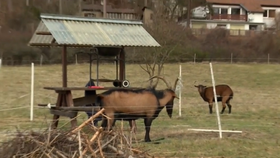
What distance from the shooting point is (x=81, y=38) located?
8820 millimetres

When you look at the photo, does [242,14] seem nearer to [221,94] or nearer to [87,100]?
[221,94]

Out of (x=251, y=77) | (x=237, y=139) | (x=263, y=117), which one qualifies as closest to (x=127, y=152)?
(x=237, y=139)

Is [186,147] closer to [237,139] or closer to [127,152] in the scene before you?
[237,139]

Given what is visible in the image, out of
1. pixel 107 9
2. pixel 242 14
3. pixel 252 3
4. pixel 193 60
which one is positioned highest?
pixel 252 3

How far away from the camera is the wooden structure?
28.3 feet

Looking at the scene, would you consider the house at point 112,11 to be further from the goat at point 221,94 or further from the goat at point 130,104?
the goat at point 130,104

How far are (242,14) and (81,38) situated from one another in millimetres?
49772

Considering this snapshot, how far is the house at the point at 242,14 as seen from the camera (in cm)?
5259

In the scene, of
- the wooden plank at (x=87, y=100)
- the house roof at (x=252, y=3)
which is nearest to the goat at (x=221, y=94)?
the wooden plank at (x=87, y=100)

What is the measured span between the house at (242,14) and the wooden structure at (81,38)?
4131 centimetres

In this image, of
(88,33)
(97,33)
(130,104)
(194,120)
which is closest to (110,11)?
(194,120)

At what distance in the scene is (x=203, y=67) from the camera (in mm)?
32625

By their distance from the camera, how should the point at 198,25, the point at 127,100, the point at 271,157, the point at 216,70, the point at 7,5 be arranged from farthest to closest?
1. the point at 198,25
2. the point at 7,5
3. the point at 216,70
4. the point at 127,100
5. the point at 271,157

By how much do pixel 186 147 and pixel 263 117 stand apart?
5.64m
